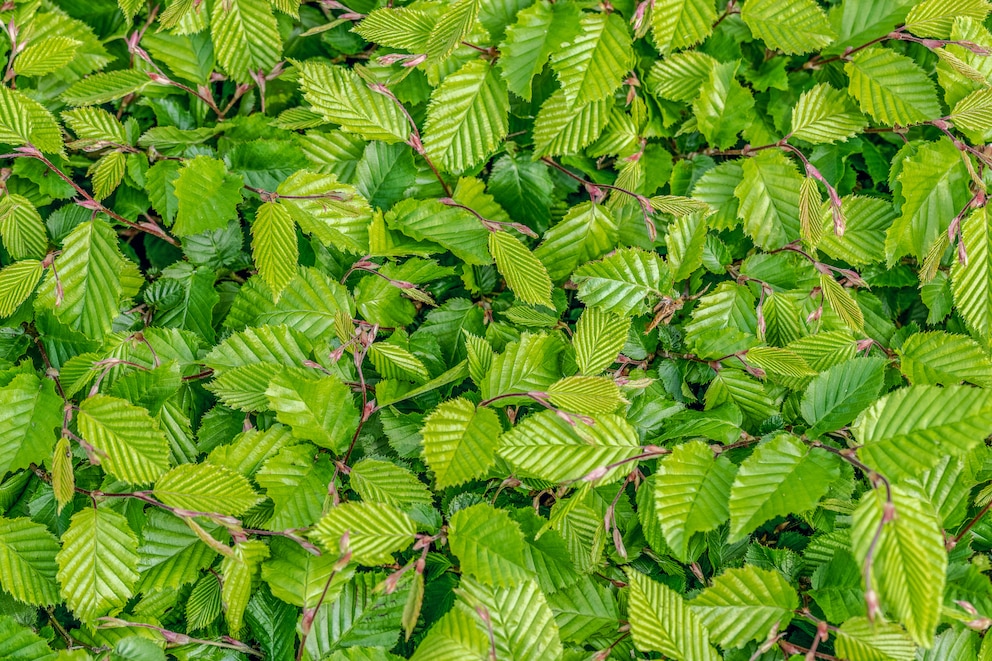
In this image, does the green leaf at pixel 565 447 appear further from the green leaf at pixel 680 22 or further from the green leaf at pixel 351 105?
the green leaf at pixel 680 22

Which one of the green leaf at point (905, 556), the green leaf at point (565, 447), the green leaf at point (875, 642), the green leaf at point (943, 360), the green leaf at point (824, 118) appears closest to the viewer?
the green leaf at point (905, 556)

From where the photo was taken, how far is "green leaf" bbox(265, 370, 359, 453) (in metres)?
1.31

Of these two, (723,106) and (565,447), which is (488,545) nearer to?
(565,447)

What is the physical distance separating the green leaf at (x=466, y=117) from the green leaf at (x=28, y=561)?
3.36ft

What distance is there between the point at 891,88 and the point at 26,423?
180cm

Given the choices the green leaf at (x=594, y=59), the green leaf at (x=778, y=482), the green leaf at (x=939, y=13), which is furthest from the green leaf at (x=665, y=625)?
the green leaf at (x=939, y=13)

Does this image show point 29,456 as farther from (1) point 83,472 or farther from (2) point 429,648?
(2) point 429,648

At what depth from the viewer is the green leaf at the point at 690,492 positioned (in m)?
1.23

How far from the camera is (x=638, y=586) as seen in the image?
4.13 feet

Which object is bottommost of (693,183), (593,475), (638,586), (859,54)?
(638,586)

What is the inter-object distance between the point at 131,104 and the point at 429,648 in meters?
1.29

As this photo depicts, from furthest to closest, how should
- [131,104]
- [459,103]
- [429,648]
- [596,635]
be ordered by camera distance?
[131,104] → [459,103] → [596,635] → [429,648]

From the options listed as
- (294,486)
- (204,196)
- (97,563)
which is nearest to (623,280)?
(294,486)

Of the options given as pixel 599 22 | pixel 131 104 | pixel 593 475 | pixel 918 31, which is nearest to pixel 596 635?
pixel 593 475
